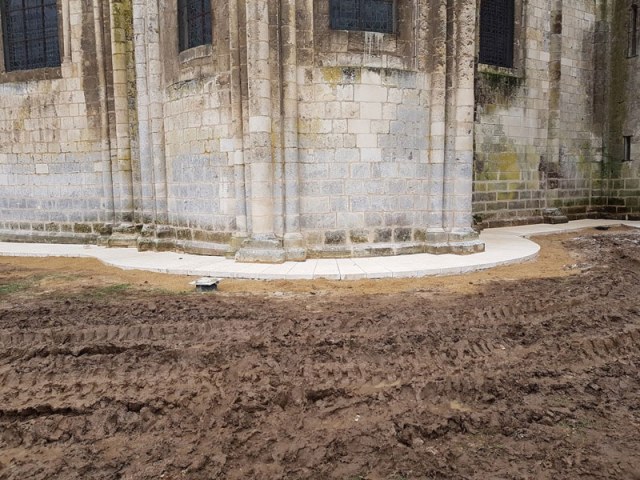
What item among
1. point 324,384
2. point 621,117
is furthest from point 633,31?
point 324,384

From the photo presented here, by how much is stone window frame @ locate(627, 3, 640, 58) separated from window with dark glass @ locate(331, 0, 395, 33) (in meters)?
10.2

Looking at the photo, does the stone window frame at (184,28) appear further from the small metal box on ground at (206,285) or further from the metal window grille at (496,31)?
the metal window grille at (496,31)

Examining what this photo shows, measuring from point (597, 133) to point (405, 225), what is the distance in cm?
1005

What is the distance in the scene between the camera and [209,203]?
914cm

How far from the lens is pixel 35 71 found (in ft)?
37.6

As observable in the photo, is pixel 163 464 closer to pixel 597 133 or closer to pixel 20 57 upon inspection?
pixel 20 57

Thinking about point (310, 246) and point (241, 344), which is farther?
point (310, 246)

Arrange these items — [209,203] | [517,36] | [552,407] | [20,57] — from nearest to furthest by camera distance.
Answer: [552,407] → [209,203] → [20,57] → [517,36]

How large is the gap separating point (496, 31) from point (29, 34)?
11782mm

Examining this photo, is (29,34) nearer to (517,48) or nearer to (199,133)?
(199,133)

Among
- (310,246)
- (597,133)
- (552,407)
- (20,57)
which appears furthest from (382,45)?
(597,133)

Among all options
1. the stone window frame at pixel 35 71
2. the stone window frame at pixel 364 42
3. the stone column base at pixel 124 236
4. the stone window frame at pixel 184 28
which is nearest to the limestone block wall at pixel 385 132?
the stone window frame at pixel 364 42

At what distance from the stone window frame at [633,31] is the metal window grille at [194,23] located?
42.6 ft

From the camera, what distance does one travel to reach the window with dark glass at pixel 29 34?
37.5 feet
